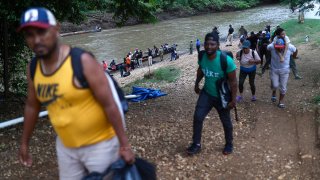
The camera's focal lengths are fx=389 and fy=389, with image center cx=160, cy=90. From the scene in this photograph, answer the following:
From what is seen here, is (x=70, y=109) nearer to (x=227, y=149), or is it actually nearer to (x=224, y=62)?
(x=224, y=62)

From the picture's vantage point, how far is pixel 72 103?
2.47 m

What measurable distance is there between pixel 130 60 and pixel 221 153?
57.9ft

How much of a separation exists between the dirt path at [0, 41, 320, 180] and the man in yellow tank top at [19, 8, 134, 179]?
2268 millimetres

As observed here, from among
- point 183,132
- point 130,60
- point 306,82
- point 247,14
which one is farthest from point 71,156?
point 247,14

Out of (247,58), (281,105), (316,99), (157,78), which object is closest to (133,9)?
(247,58)

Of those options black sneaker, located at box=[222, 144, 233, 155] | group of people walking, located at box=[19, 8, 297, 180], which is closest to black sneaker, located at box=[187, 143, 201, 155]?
black sneaker, located at box=[222, 144, 233, 155]

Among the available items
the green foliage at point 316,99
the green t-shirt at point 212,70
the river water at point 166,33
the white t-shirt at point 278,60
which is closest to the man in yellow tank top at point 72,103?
the green t-shirt at point 212,70

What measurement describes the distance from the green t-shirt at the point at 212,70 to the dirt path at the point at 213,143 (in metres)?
1.01

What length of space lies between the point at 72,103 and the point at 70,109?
0.17 ft

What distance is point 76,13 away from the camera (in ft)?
27.1

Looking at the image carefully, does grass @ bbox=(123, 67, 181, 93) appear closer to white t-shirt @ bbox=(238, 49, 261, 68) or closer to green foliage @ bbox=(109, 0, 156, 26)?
green foliage @ bbox=(109, 0, 156, 26)

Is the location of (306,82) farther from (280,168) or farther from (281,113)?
(280,168)

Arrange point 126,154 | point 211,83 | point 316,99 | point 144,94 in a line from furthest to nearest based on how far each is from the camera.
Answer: point 144,94
point 316,99
point 211,83
point 126,154

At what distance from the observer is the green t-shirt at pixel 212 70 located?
492 centimetres
